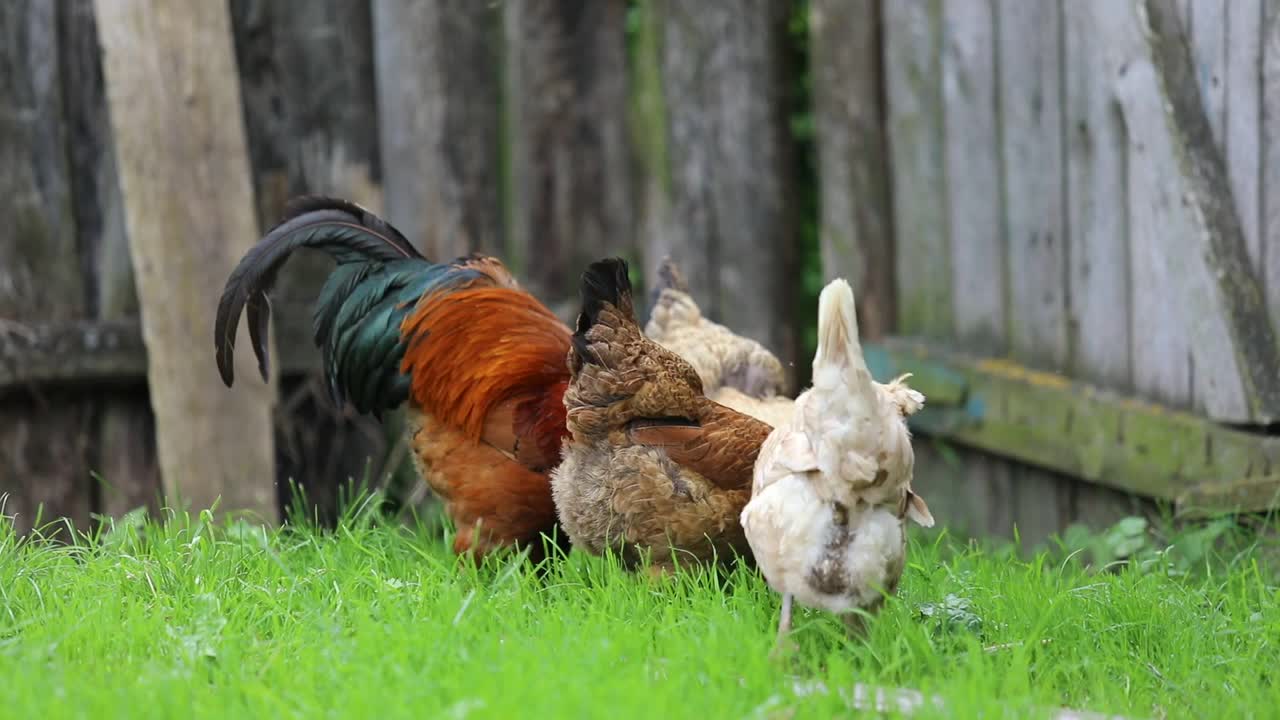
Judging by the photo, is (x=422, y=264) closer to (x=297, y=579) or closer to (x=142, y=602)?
(x=297, y=579)

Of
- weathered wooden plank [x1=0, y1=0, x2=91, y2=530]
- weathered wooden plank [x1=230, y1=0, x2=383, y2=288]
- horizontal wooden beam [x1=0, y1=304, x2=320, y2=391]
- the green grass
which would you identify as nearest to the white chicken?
the green grass

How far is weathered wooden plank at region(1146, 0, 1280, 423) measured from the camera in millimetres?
5027

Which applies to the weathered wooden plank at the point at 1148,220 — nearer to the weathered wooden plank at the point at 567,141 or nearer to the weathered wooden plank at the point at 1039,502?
the weathered wooden plank at the point at 1039,502

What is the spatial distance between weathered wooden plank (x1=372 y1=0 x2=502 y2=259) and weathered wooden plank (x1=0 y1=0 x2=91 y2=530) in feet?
4.72

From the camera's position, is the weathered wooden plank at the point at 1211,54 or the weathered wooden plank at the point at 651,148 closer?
the weathered wooden plank at the point at 1211,54

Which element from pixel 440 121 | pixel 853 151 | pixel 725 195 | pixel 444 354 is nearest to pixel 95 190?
pixel 440 121

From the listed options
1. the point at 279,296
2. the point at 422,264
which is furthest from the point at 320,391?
the point at 422,264

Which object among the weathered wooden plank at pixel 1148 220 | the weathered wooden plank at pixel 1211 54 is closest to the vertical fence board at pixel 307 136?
the weathered wooden plank at pixel 1148 220

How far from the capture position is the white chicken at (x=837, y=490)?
11.0 ft

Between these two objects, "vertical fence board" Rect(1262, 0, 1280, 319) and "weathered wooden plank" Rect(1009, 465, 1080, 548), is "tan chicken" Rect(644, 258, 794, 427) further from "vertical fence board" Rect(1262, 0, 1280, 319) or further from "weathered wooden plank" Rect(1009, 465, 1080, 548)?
"vertical fence board" Rect(1262, 0, 1280, 319)

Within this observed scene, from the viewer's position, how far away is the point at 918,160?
6.08 meters

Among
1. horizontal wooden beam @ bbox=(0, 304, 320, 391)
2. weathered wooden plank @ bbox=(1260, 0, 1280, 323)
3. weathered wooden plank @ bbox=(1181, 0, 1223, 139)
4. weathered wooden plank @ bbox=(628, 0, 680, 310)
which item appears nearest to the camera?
weathered wooden plank @ bbox=(1260, 0, 1280, 323)

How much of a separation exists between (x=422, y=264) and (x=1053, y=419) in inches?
107

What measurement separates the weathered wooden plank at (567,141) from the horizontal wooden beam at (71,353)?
1.77 meters
